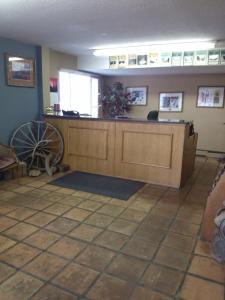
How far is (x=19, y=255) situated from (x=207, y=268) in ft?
5.15

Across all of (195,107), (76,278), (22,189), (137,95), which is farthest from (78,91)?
(76,278)

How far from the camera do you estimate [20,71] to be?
4.49 meters

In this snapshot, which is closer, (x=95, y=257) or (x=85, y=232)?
(x=95, y=257)

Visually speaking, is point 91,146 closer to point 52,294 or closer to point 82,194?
point 82,194

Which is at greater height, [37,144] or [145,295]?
[37,144]

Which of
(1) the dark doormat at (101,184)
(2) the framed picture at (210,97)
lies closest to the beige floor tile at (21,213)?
(1) the dark doormat at (101,184)

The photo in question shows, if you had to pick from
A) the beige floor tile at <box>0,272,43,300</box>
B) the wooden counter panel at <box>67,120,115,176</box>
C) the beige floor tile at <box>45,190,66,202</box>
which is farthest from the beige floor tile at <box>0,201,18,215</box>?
the wooden counter panel at <box>67,120,115,176</box>

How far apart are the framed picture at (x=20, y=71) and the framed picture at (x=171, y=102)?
340 centimetres

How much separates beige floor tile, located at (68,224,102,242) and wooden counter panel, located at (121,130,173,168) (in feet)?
5.79

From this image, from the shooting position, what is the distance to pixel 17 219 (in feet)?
9.24

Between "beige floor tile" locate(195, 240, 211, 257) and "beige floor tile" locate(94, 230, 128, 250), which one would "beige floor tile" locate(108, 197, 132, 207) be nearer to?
"beige floor tile" locate(94, 230, 128, 250)

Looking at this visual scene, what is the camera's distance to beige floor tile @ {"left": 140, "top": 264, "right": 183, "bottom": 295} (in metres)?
1.84

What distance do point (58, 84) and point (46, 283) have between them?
433 cm

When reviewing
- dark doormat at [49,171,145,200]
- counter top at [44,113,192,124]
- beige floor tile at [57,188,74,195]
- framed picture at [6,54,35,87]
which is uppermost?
framed picture at [6,54,35,87]
